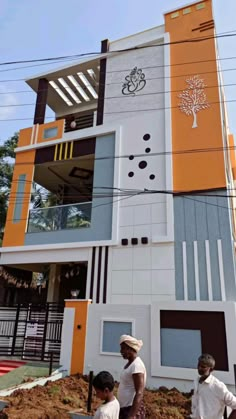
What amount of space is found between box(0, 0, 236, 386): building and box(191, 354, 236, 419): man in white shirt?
13.0ft

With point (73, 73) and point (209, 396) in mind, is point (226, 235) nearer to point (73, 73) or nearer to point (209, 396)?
point (209, 396)

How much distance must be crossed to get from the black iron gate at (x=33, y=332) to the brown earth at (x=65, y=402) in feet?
5.92

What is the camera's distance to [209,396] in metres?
3.16

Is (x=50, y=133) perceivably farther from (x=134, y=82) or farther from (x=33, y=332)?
(x=33, y=332)

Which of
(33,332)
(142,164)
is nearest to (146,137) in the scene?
(142,164)

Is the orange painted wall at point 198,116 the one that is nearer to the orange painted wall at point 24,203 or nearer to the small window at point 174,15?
the small window at point 174,15

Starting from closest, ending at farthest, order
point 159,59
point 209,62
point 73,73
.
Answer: point 209,62, point 159,59, point 73,73

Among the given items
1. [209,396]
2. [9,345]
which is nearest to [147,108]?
[9,345]

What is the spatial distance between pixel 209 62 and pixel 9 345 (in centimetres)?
1074

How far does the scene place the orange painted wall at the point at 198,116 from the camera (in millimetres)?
9336

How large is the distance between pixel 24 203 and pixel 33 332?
14.5 ft

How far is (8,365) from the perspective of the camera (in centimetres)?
830

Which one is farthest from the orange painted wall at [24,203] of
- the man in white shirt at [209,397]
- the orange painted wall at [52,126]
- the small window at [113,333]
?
the man in white shirt at [209,397]

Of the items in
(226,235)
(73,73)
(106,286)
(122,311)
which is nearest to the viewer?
(122,311)
